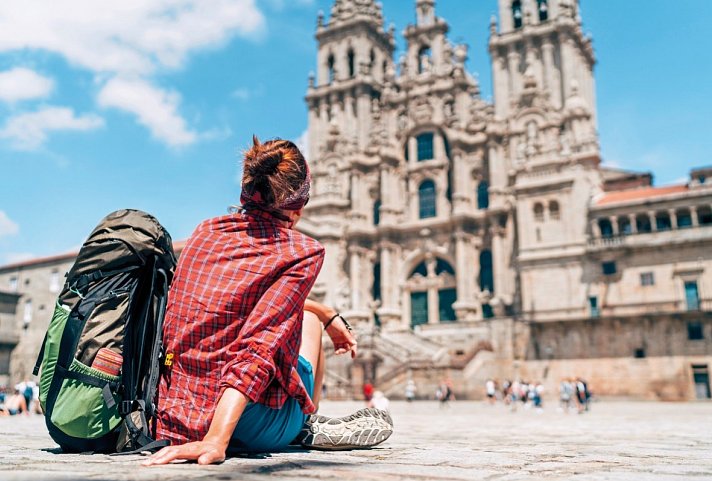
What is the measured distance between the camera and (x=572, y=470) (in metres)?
A: 3.67

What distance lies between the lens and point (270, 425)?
380cm

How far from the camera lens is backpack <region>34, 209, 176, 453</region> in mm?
3750

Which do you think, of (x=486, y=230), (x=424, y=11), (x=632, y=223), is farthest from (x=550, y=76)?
(x=424, y=11)

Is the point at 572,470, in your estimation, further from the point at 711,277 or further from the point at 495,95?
the point at 495,95

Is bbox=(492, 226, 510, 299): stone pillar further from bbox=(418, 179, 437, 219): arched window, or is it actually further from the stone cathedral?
bbox=(418, 179, 437, 219): arched window

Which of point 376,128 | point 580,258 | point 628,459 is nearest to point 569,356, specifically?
point 580,258

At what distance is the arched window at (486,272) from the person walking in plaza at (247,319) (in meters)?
36.9

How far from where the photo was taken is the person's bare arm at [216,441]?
312 cm

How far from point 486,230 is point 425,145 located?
312 inches

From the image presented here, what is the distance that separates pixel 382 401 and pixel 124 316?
924 cm

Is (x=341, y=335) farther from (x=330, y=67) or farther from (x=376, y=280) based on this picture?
(x=330, y=67)

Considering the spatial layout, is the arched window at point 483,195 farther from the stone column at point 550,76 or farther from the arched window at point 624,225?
the arched window at point 624,225

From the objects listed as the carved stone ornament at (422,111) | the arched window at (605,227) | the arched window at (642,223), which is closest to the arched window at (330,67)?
the carved stone ornament at (422,111)

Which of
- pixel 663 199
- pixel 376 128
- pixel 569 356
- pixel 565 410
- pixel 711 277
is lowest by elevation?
pixel 565 410
